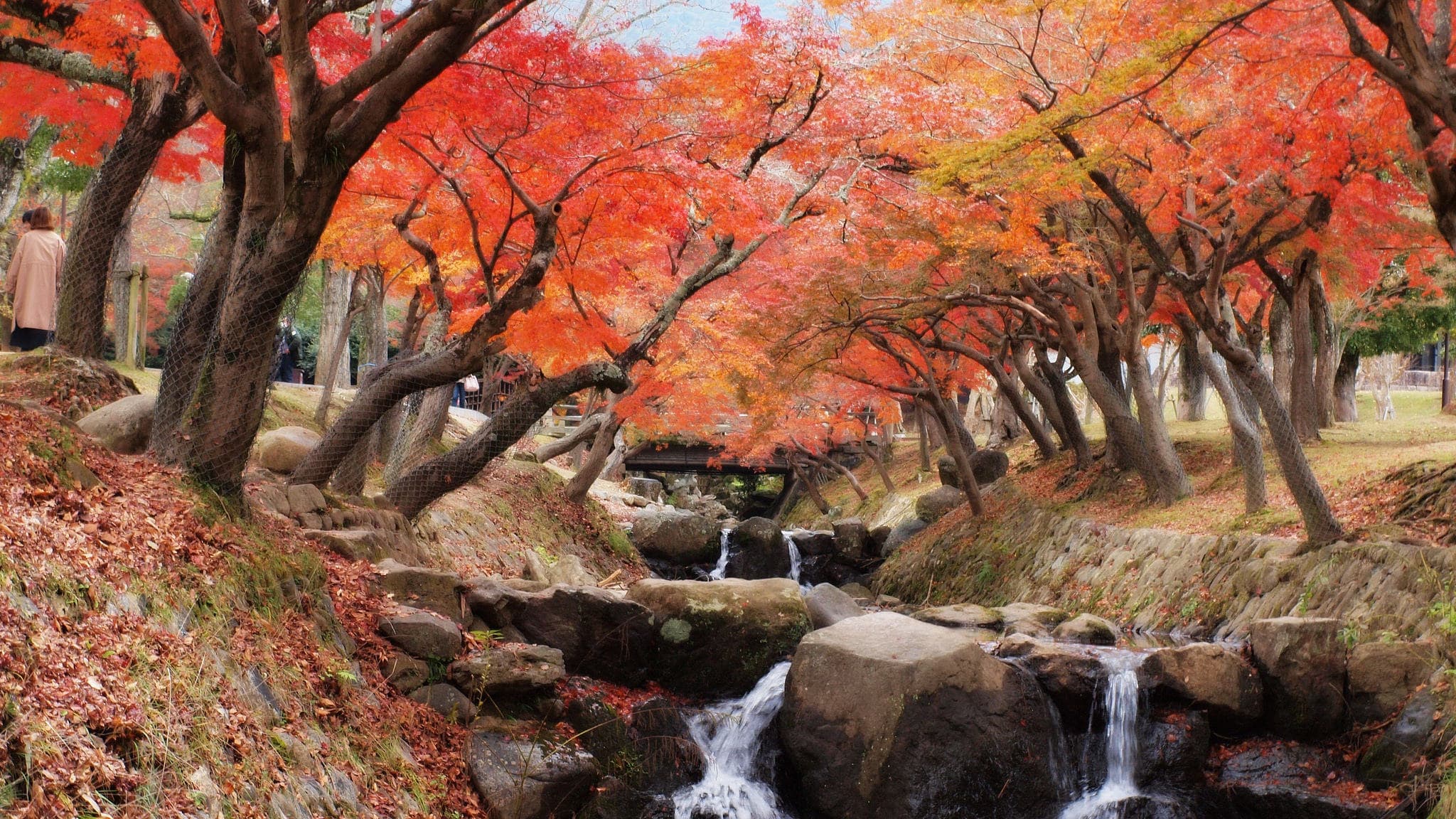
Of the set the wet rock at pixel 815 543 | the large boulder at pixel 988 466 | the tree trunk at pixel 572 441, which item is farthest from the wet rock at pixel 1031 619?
the wet rock at pixel 815 543

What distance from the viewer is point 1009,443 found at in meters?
27.9

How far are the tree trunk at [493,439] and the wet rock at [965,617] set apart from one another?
4967 millimetres

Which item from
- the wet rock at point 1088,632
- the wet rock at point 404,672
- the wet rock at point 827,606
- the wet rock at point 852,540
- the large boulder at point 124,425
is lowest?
the wet rock at point 852,540

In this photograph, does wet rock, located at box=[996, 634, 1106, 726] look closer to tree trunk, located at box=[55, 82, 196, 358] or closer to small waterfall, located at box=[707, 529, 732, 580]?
tree trunk, located at box=[55, 82, 196, 358]

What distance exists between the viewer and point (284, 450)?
1112 cm

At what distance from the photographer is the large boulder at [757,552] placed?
2300 cm

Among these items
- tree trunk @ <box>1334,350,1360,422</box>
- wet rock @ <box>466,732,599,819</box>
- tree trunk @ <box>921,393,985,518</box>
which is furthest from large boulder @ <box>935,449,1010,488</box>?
wet rock @ <box>466,732,599,819</box>

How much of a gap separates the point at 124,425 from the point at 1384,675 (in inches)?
413

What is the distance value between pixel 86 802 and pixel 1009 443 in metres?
26.3

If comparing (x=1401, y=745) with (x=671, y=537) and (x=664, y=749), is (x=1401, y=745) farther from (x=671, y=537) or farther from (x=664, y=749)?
(x=671, y=537)

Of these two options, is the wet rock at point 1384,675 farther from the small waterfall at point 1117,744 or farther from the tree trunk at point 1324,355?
the tree trunk at point 1324,355

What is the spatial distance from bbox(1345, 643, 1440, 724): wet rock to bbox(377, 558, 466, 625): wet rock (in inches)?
286

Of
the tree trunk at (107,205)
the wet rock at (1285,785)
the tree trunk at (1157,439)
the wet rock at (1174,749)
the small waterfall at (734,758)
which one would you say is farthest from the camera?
the tree trunk at (1157,439)

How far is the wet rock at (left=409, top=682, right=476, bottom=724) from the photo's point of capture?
273 inches
